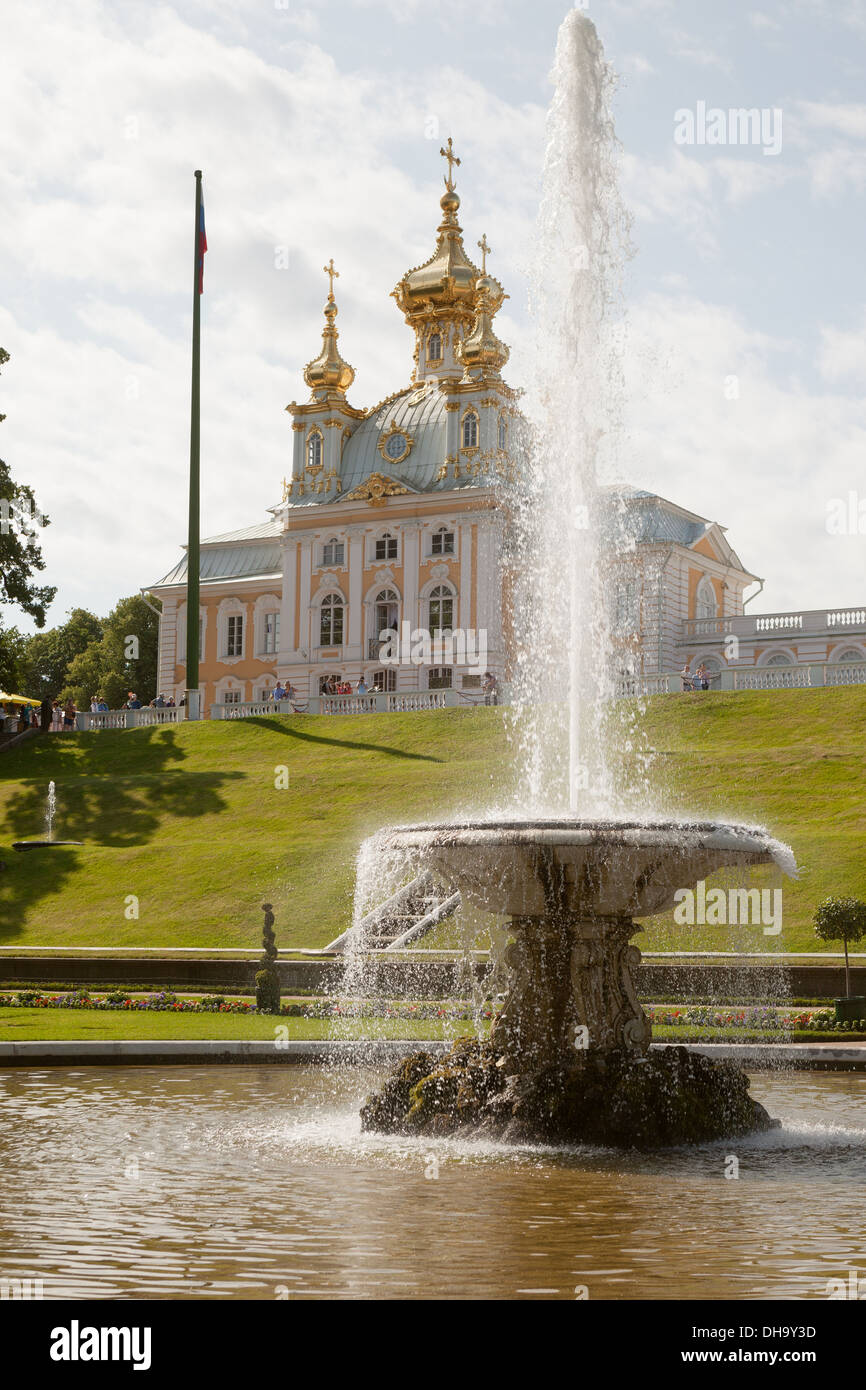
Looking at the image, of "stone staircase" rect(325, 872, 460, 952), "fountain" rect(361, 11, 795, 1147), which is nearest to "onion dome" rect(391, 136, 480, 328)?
"stone staircase" rect(325, 872, 460, 952)

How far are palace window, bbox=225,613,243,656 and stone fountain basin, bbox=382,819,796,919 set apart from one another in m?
52.3

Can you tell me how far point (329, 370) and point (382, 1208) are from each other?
56.0m

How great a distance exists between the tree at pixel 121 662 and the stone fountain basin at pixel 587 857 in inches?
2369

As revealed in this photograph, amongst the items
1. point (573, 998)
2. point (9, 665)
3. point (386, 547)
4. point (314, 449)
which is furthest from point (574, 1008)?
point (314, 449)

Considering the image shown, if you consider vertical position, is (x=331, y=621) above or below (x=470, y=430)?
below

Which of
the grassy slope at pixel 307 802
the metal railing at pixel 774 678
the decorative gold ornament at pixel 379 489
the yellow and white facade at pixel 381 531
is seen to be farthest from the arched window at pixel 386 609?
the metal railing at pixel 774 678

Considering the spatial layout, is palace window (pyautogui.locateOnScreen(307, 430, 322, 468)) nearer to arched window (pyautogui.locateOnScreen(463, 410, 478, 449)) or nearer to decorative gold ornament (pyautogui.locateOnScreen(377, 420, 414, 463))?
decorative gold ornament (pyautogui.locateOnScreen(377, 420, 414, 463))

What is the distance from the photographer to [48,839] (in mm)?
30688

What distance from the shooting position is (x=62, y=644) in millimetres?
83812

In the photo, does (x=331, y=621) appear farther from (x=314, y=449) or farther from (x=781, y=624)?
(x=781, y=624)

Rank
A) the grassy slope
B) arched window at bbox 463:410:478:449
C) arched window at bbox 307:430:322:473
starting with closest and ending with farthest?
the grassy slope, arched window at bbox 463:410:478:449, arched window at bbox 307:430:322:473

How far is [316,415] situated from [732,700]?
31.3m

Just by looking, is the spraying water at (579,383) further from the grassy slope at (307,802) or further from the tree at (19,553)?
the tree at (19,553)

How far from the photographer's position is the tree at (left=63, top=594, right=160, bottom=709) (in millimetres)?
71375
